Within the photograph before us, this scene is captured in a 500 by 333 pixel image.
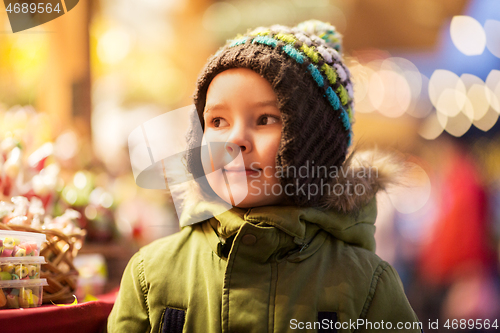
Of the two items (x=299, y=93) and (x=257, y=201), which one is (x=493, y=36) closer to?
(x=299, y=93)

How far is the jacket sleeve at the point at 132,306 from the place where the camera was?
2.64 ft

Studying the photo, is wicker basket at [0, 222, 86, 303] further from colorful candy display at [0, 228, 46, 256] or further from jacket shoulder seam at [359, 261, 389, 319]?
jacket shoulder seam at [359, 261, 389, 319]

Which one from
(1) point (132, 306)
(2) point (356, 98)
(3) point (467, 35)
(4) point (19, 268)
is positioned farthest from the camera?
(3) point (467, 35)

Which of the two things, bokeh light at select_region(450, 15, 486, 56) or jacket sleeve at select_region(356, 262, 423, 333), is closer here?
jacket sleeve at select_region(356, 262, 423, 333)

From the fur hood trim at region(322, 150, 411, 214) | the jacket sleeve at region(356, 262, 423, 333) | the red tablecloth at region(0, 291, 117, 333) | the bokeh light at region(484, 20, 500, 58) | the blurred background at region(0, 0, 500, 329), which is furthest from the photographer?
the bokeh light at region(484, 20, 500, 58)

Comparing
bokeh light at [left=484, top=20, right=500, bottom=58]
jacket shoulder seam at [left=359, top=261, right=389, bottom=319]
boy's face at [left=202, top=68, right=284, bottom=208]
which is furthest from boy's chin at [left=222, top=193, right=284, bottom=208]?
bokeh light at [left=484, top=20, right=500, bottom=58]

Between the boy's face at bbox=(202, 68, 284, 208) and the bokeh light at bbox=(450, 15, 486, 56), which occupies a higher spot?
the bokeh light at bbox=(450, 15, 486, 56)

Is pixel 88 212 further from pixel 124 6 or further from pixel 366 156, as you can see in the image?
pixel 124 6

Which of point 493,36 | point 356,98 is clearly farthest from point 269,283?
point 493,36

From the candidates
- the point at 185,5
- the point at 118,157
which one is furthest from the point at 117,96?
the point at 185,5

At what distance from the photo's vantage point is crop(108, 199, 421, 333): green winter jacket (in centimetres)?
75

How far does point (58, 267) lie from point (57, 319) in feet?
0.55

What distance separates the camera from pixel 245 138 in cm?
78

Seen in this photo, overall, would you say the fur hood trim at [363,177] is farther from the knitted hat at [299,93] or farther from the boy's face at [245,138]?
the boy's face at [245,138]
